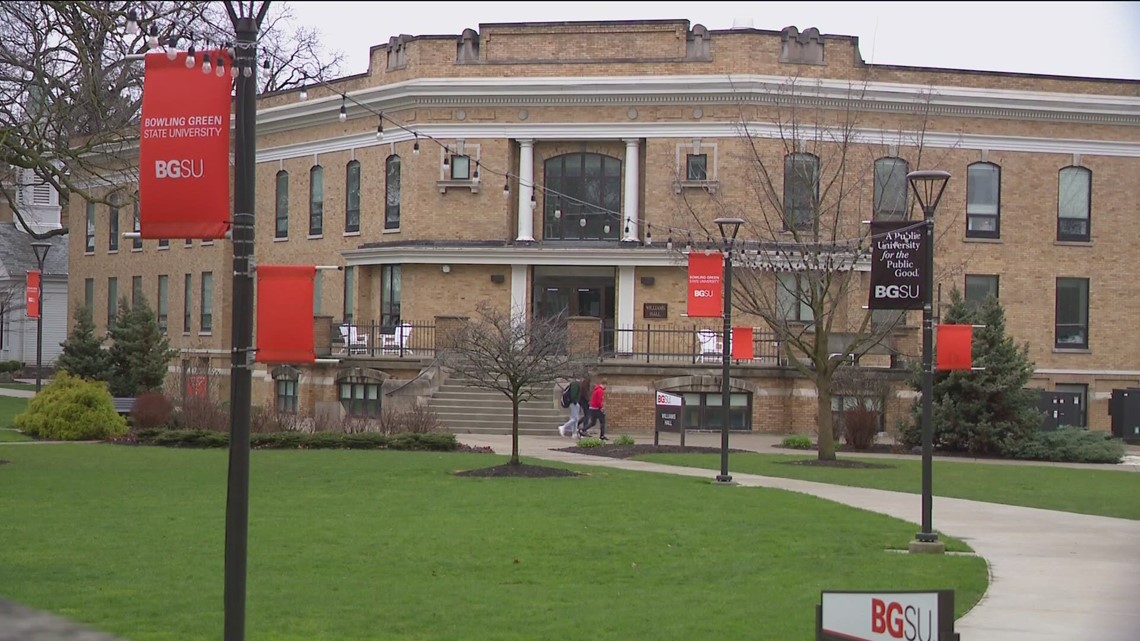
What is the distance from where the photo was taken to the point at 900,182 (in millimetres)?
42625

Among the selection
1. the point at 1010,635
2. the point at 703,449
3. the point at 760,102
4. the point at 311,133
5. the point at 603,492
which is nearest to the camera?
the point at 1010,635

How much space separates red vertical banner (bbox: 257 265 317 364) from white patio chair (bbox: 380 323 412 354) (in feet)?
105

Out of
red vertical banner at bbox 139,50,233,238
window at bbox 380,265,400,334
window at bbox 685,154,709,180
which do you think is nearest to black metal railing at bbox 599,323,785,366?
window at bbox 685,154,709,180

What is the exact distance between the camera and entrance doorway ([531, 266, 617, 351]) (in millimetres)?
44531

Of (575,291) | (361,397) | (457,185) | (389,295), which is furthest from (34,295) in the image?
(575,291)

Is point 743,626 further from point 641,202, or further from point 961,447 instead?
point 641,202

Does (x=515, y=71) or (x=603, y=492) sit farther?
(x=515, y=71)

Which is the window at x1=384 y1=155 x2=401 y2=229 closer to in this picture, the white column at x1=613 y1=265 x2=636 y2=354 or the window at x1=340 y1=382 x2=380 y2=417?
the window at x1=340 y1=382 x2=380 y2=417

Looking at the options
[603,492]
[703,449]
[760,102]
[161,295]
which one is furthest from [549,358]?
[161,295]

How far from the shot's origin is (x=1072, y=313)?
45719 millimetres

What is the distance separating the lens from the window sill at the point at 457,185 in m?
44.1

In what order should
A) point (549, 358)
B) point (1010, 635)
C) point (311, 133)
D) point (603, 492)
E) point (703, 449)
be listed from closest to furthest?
point (1010, 635) < point (603, 492) < point (549, 358) < point (703, 449) < point (311, 133)

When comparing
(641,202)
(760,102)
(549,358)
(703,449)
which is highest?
(760,102)

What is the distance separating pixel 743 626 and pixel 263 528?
296 inches
